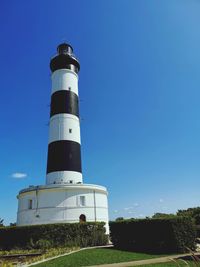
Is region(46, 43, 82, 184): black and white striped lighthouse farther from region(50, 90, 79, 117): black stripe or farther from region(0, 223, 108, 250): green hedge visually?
region(0, 223, 108, 250): green hedge

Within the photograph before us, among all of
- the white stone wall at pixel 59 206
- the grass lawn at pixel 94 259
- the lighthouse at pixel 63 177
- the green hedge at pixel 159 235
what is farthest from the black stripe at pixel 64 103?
the grass lawn at pixel 94 259

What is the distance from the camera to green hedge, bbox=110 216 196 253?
13.9 m

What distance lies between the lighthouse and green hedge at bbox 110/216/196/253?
640 centimetres

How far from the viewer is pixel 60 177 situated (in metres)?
23.3

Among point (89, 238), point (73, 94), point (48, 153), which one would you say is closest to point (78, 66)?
point (73, 94)

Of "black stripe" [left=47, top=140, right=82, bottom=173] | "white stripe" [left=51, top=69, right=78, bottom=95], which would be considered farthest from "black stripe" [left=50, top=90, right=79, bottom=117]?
"black stripe" [left=47, top=140, right=82, bottom=173]

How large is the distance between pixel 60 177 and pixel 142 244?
10352 millimetres

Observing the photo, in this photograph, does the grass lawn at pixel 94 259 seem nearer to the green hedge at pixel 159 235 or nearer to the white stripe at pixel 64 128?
the green hedge at pixel 159 235

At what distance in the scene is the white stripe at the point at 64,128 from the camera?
984 inches

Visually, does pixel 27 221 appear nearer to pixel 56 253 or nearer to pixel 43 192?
pixel 43 192

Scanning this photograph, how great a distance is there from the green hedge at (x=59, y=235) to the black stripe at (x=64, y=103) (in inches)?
454

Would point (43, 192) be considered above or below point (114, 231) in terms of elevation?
above

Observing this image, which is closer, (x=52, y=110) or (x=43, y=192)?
(x=43, y=192)

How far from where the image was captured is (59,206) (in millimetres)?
21625
